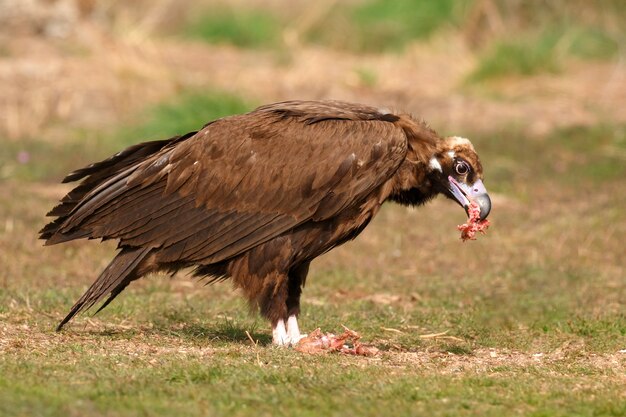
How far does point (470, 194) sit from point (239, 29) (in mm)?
16337

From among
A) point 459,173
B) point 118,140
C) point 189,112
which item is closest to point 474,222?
point 459,173

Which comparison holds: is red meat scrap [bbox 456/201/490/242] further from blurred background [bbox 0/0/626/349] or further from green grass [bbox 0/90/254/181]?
green grass [bbox 0/90/254/181]

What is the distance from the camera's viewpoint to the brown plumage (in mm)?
7637

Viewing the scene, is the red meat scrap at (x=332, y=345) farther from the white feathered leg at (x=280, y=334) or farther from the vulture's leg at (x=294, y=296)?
the vulture's leg at (x=294, y=296)

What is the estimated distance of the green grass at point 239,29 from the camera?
2355 cm

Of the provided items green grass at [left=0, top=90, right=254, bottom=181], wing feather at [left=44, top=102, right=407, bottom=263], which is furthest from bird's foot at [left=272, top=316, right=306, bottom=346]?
green grass at [left=0, top=90, right=254, bottom=181]

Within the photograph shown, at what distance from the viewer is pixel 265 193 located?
25.4 ft

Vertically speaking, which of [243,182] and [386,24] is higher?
[386,24]

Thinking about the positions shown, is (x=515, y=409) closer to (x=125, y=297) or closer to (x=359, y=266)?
(x=125, y=297)

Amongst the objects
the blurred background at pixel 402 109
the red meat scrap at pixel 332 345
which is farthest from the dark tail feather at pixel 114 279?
the blurred background at pixel 402 109

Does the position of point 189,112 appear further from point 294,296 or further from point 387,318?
point 294,296

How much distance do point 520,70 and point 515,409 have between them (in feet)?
44.8

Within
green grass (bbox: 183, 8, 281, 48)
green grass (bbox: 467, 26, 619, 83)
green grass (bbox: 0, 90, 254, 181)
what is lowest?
green grass (bbox: 0, 90, 254, 181)

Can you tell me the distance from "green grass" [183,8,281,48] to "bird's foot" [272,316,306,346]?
1550cm
